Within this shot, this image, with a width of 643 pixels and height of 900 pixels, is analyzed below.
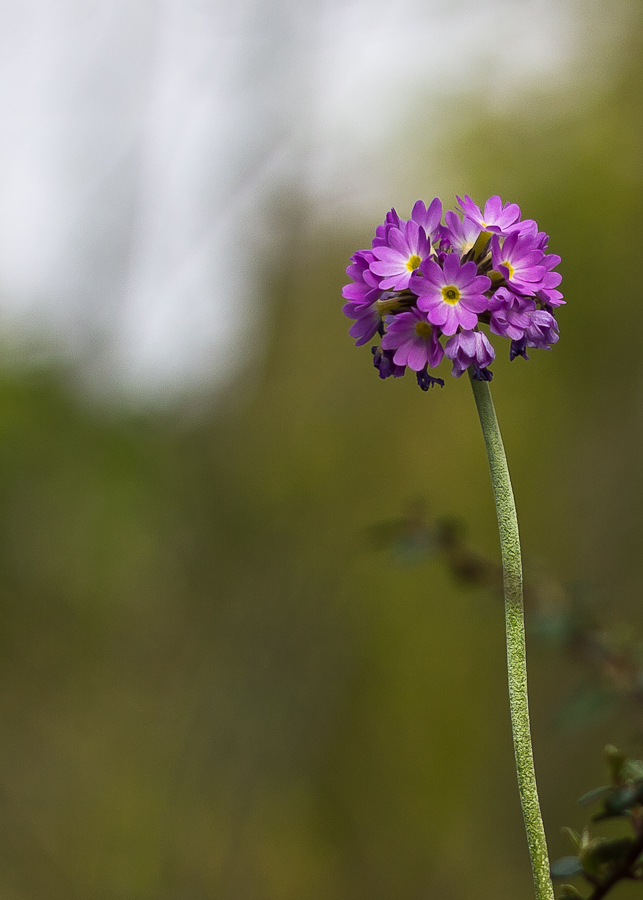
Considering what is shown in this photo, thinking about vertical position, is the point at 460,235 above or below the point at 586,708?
above

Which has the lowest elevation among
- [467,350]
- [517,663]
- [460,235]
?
[517,663]

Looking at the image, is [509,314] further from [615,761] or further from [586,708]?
[586,708]

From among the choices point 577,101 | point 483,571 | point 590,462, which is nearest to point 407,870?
point 590,462

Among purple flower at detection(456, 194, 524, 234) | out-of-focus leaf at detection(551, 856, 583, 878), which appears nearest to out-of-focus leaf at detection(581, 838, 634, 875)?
out-of-focus leaf at detection(551, 856, 583, 878)

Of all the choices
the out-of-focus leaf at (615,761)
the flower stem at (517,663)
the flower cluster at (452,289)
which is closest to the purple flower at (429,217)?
the flower cluster at (452,289)

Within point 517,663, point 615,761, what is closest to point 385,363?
point 517,663

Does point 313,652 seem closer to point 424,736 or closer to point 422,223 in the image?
point 424,736

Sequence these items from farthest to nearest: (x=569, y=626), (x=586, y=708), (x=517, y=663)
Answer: (x=569, y=626) → (x=586, y=708) → (x=517, y=663)
